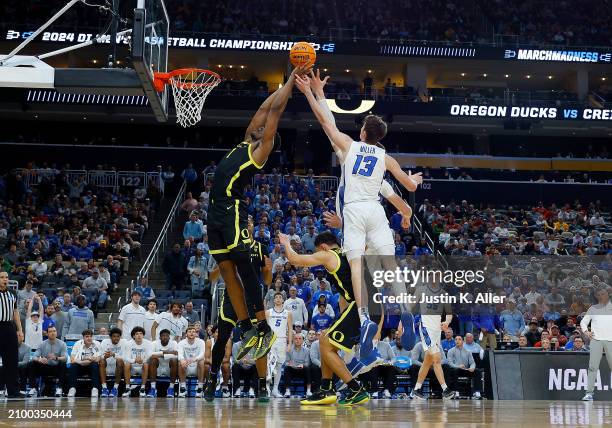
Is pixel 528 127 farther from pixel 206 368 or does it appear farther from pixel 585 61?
pixel 206 368

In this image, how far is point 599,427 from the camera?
636 centimetres

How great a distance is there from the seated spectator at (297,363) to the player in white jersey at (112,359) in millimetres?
3279

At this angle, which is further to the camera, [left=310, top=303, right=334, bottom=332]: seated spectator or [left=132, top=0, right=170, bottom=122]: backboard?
[left=310, top=303, right=334, bottom=332]: seated spectator

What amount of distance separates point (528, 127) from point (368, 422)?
33129mm

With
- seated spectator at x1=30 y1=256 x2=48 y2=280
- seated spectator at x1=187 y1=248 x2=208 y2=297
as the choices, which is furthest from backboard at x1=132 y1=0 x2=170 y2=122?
seated spectator at x1=30 y1=256 x2=48 y2=280

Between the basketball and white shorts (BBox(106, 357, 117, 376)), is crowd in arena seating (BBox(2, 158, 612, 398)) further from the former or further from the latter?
the basketball

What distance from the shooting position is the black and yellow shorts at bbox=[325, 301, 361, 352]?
898 cm

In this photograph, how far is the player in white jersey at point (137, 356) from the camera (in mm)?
16547

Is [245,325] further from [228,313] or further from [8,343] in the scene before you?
[8,343]

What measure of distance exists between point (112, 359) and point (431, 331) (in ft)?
22.7

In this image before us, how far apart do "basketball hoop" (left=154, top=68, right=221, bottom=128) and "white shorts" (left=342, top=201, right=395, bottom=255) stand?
3930 millimetres

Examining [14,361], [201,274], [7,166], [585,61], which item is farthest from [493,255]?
[7,166]

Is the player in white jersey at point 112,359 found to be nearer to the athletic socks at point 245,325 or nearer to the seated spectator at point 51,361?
the seated spectator at point 51,361

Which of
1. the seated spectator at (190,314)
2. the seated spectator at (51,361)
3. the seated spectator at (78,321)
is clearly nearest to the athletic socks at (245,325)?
the seated spectator at (51,361)
